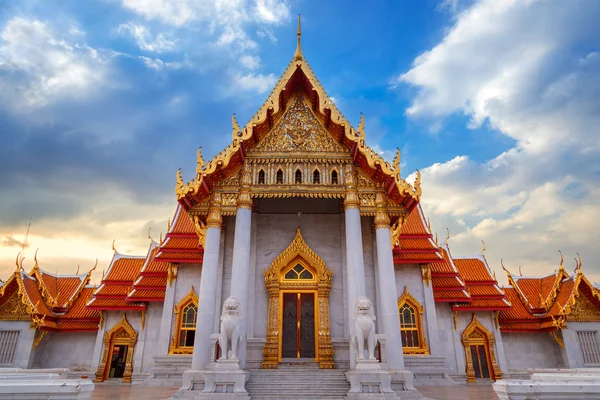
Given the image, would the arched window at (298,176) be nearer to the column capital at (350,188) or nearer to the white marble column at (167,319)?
the column capital at (350,188)

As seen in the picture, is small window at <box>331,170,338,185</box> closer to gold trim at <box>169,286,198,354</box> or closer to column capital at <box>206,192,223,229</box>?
column capital at <box>206,192,223,229</box>

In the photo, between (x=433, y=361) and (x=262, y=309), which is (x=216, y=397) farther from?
(x=433, y=361)

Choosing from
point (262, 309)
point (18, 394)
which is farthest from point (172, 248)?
point (18, 394)

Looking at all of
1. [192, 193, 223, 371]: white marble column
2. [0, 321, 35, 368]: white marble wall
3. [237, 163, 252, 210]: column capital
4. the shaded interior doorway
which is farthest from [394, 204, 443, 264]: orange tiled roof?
[0, 321, 35, 368]: white marble wall

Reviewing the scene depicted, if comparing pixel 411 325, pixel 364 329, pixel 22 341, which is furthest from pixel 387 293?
pixel 22 341

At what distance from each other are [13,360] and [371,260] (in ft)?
46.7

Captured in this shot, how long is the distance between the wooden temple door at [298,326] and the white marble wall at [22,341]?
10863 millimetres

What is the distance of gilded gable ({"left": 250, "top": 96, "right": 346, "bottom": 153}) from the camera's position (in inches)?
459

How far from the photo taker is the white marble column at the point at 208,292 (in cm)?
938

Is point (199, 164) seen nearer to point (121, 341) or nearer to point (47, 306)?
point (121, 341)

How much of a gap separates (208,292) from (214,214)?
7.18 feet

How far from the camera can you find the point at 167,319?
45.3 feet

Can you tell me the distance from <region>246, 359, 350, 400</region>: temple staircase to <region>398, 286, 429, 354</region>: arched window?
15.3 feet

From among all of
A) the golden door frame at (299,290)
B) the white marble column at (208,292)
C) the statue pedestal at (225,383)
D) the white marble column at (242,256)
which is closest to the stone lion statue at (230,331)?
the statue pedestal at (225,383)
